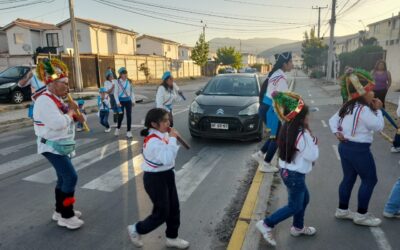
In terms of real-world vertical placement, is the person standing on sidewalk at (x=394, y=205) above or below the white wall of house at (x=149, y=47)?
below

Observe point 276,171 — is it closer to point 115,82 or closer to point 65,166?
point 65,166

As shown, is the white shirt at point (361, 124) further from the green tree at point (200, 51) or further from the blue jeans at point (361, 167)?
the green tree at point (200, 51)

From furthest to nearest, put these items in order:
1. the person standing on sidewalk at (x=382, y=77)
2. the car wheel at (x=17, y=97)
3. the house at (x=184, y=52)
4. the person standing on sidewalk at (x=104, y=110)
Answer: the house at (x=184, y=52) < the car wheel at (x=17, y=97) < the person standing on sidewalk at (x=104, y=110) < the person standing on sidewalk at (x=382, y=77)

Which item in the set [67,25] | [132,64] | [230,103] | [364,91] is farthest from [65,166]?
[67,25]

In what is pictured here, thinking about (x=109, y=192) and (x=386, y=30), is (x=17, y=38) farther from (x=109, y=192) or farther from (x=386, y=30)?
(x=386, y=30)

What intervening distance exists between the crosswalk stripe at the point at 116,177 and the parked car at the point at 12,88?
11.4 metres

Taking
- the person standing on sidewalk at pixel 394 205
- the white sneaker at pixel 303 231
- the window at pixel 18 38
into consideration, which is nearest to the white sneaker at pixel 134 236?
the white sneaker at pixel 303 231

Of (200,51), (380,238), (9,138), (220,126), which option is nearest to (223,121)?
(220,126)

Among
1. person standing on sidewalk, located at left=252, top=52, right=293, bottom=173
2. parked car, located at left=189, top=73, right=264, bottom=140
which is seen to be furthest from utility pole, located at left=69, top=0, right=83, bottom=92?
person standing on sidewalk, located at left=252, top=52, right=293, bottom=173

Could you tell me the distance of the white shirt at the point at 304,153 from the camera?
125 inches

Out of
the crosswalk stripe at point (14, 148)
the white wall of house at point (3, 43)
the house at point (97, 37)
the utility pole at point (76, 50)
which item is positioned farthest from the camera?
the white wall of house at point (3, 43)

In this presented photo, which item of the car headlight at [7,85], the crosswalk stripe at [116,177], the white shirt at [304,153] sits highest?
the car headlight at [7,85]

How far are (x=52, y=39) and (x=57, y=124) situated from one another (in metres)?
42.4

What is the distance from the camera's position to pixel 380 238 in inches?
140
